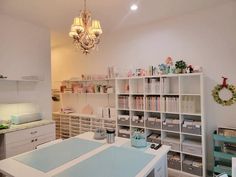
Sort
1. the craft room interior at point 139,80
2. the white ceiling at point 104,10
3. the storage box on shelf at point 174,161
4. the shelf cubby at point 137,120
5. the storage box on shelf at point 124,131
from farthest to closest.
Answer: the storage box on shelf at point 124,131 < the shelf cubby at point 137,120 < the storage box on shelf at point 174,161 < the white ceiling at point 104,10 < the craft room interior at point 139,80

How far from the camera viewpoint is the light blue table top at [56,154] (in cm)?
150

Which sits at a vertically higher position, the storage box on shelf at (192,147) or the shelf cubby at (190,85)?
the shelf cubby at (190,85)

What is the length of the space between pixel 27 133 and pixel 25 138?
8 cm

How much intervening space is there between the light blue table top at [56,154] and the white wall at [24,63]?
1.63 metres

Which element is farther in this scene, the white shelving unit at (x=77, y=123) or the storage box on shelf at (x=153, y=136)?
the white shelving unit at (x=77, y=123)

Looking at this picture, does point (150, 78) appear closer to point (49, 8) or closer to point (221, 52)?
point (221, 52)

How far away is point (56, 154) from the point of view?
1.72m

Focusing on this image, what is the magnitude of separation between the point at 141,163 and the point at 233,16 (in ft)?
8.47

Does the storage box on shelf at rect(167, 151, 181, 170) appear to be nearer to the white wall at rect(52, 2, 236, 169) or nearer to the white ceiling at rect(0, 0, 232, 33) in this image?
the white wall at rect(52, 2, 236, 169)

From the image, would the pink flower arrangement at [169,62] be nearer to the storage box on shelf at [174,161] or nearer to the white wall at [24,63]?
the storage box on shelf at [174,161]

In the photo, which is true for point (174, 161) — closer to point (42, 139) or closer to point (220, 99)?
point (220, 99)

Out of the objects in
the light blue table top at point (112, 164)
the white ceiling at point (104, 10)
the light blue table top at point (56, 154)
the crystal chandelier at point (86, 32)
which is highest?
the white ceiling at point (104, 10)

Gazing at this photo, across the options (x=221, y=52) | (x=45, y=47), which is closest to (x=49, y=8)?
(x=45, y=47)

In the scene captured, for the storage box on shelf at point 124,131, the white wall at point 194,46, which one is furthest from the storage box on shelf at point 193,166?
the storage box on shelf at point 124,131
